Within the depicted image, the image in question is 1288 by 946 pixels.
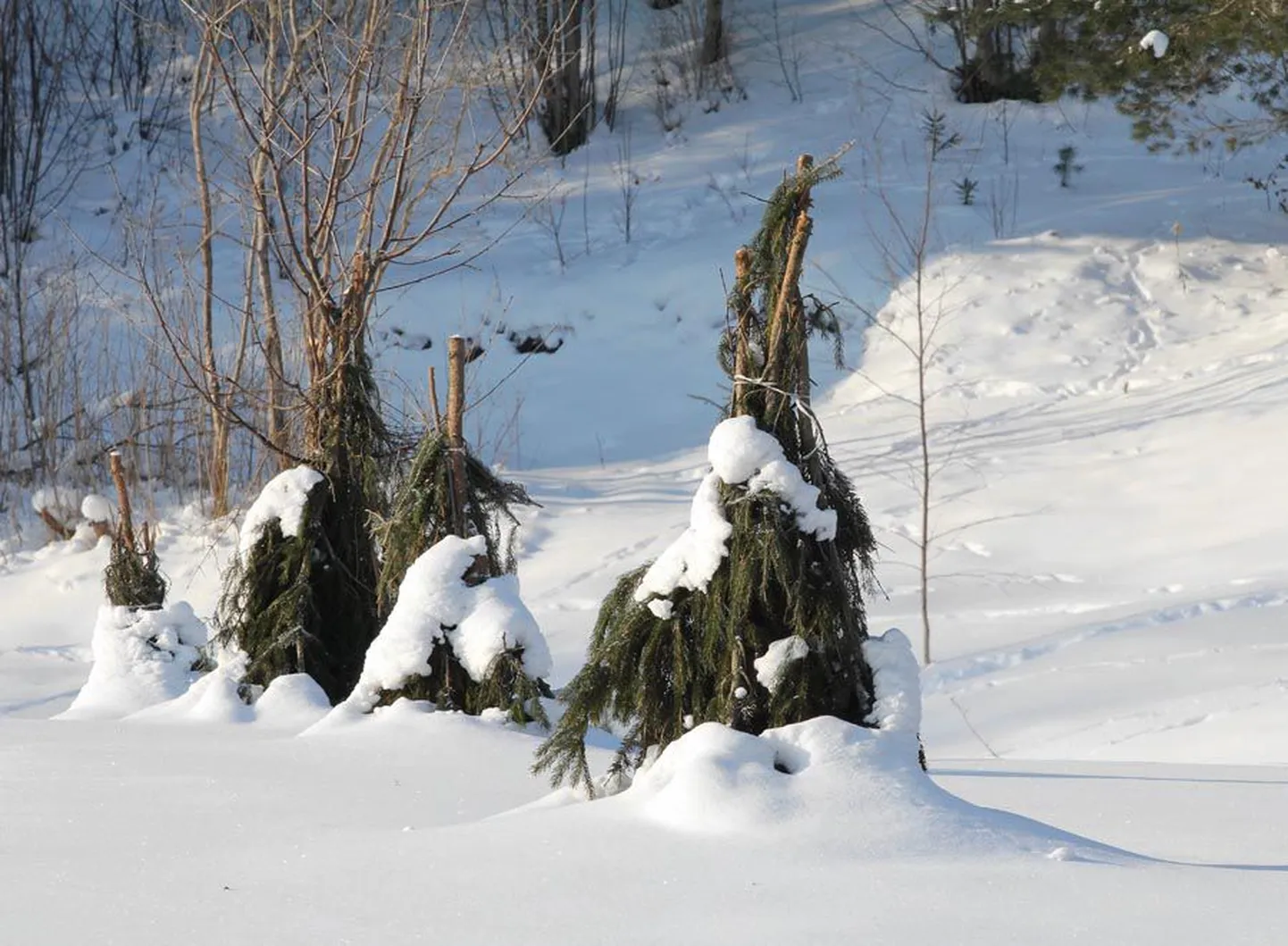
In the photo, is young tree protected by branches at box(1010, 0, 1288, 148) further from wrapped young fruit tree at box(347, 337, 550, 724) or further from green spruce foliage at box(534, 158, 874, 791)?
green spruce foliage at box(534, 158, 874, 791)

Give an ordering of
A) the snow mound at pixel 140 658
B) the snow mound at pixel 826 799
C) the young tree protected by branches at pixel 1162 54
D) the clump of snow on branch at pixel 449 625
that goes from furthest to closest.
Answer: the young tree protected by branches at pixel 1162 54 < the snow mound at pixel 140 658 < the clump of snow on branch at pixel 449 625 < the snow mound at pixel 826 799

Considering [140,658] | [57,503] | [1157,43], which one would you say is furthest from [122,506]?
[1157,43]

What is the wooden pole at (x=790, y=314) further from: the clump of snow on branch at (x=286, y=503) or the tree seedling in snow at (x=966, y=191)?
the tree seedling in snow at (x=966, y=191)

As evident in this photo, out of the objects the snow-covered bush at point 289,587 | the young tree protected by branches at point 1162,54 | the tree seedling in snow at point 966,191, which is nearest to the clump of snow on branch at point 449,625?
the snow-covered bush at point 289,587

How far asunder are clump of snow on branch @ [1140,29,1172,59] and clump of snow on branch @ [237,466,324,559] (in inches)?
361

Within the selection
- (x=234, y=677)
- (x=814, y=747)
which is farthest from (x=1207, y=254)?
(x=814, y=747)

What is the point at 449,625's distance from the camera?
5.01m

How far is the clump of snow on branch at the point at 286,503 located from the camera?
224 inches

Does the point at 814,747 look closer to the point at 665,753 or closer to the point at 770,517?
the point at 665,753

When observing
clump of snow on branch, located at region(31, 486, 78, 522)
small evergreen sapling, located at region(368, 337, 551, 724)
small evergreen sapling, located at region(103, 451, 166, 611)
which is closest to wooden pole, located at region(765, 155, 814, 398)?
small evergreen sapling, located at region(368, 337, 551, 724)

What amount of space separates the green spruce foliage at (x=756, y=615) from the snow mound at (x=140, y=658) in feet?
10.5

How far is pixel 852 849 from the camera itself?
9.50ft

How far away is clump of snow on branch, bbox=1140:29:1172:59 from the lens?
40.2 feet

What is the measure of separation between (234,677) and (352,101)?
2.57 m
